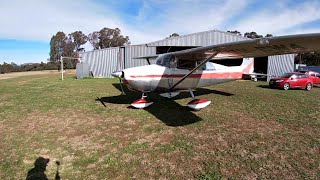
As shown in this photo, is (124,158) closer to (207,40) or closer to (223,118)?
(223,118)

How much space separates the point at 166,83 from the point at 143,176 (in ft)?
19.0

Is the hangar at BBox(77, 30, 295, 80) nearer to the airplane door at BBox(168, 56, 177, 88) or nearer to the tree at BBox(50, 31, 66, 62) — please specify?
the airplane door at BBox(168, 56, 177, 88)

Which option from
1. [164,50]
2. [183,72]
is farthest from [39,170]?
[164,50]

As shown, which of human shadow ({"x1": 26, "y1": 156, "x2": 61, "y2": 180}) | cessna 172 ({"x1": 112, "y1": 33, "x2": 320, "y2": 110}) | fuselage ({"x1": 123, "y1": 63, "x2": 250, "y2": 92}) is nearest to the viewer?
human shadow ({"x1": 26, "y1": 156, "x2": 61, "y2": 180})

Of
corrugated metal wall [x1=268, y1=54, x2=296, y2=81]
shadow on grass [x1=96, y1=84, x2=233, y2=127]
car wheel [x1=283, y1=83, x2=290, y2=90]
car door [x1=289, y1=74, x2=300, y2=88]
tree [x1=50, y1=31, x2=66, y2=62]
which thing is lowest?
shadow on grass [x1=96, y1=84, x2=233, y2=127]

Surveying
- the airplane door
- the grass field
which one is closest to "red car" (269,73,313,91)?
the grass field

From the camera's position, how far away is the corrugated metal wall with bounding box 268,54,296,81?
24.0m

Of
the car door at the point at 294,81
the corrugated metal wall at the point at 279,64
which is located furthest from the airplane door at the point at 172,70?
the corrugated metal wall at the point at 279,64

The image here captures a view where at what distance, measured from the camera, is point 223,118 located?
335 inches

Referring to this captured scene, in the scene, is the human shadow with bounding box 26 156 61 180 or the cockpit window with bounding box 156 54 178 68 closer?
the human shadow with bounding box 26 156 61 180

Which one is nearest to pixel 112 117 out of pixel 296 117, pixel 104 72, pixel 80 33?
pixel 296 117

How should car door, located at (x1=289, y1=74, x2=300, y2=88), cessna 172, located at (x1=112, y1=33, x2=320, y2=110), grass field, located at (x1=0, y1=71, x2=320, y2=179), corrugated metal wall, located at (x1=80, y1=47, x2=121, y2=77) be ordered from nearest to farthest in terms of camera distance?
grass field, located at (x1=0, y1=71, x2=320, y2=179) < cessna 172, located at (x1=112, y1=33, x2=320, y2=110) < car door, located at (x1=289, y1=74, x2=300, y2=88) < corrugated metal wall, located at (x1=80, y1=47, x2=121, y2=77)

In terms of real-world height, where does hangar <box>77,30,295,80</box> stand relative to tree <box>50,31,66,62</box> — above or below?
below

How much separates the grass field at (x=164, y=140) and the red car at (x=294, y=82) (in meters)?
6.30
